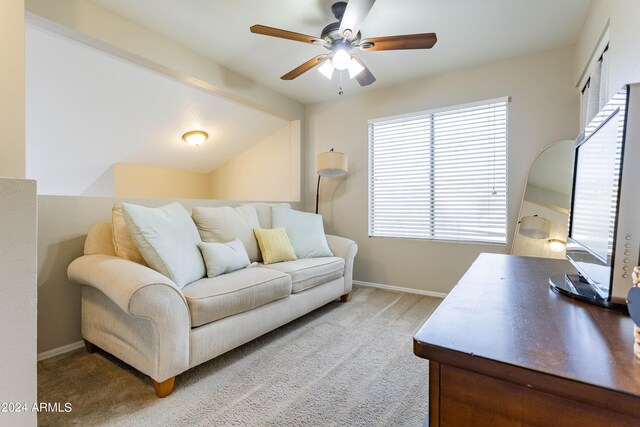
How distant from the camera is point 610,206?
0.75 metres

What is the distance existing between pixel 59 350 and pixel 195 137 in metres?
2.64

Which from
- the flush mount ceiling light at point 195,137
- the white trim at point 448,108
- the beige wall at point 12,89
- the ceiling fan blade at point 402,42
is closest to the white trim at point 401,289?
the white trim at point 448,108

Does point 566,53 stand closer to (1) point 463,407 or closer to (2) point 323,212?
(2) point 323,212

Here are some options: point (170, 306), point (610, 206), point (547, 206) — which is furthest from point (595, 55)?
point (170, 306)

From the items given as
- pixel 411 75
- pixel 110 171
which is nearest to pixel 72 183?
pixel 110 171

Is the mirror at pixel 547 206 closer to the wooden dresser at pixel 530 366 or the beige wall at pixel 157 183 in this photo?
the wooden dresser at pixel 530 366

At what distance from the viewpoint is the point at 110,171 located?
379cm

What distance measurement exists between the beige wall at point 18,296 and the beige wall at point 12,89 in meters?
0.58

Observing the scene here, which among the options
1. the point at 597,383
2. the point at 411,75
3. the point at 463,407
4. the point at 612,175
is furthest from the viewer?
the point at 411,75

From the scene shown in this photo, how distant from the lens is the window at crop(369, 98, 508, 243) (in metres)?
3.01

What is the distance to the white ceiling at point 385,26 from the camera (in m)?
2.12

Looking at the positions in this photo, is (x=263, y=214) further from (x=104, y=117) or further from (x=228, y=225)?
(x=104, y=117)

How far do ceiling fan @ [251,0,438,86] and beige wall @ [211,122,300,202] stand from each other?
1.93m

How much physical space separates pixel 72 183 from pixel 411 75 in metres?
4.10
